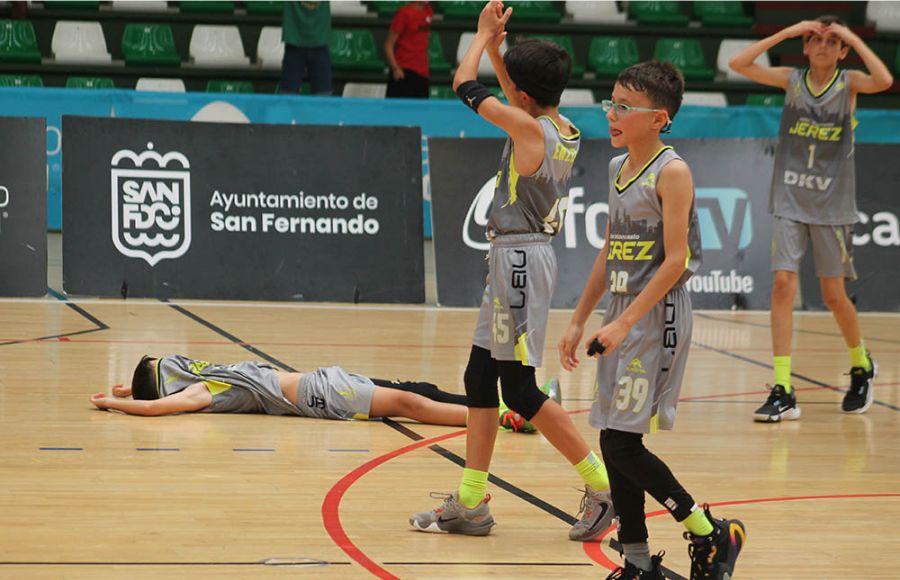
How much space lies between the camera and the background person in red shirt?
566 inches

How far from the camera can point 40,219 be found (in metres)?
10.0

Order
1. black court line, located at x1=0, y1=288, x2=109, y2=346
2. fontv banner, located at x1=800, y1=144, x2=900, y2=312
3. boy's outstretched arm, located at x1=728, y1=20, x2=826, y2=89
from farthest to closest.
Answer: fontv banner, located at x1=800, y1=144, x2=900, y2=312 < black court line, located at x1=0, y1=288, x2=109, y2=346 < boy's outstretched arm, located at x1=728, y1=20, x2=826, y2=89

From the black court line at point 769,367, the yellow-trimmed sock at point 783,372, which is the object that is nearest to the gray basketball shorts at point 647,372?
the yellow-trimmed sock at point 783,372

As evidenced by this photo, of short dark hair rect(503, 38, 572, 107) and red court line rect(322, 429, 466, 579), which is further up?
short dark hair rect(503, 38, 572, 107)

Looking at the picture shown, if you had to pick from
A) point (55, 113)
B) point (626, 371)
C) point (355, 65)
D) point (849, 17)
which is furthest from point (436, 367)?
point (849, 17)

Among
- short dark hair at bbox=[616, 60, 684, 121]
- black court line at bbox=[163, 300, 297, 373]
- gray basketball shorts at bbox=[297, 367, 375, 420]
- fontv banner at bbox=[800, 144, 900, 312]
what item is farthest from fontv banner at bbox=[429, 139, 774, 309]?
short dark hair at bbox=[616, 60, 684, 121]

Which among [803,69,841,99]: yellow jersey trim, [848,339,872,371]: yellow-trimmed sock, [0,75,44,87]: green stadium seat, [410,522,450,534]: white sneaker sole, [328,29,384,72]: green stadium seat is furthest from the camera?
[328,29,384,72]: green stadium seat

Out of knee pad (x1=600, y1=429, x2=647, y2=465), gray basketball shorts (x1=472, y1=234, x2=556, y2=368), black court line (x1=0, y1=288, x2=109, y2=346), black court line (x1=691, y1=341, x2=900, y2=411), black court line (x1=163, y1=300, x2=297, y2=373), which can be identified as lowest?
black court line (x1=691, y1=341, x2=900, y2=411)

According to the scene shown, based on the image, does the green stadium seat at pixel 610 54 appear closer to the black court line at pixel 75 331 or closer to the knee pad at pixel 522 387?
the black court line at pixel 75 331

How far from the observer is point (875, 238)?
1134cm

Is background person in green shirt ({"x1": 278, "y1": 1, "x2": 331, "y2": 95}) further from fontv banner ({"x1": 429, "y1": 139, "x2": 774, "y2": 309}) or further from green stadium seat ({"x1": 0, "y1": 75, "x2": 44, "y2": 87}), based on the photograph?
fontv banner ({"x1": 429, "y1": 139, "x2": 774, "y2": 309})

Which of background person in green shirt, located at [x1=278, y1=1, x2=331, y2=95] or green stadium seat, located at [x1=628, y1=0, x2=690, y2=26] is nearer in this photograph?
background person in green shirt, located at [x1=278, y1=1, x2=331, y2=95]

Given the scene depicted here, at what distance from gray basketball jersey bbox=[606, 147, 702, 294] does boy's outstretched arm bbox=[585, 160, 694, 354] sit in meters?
0.05

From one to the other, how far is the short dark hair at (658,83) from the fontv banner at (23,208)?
23.2ft
